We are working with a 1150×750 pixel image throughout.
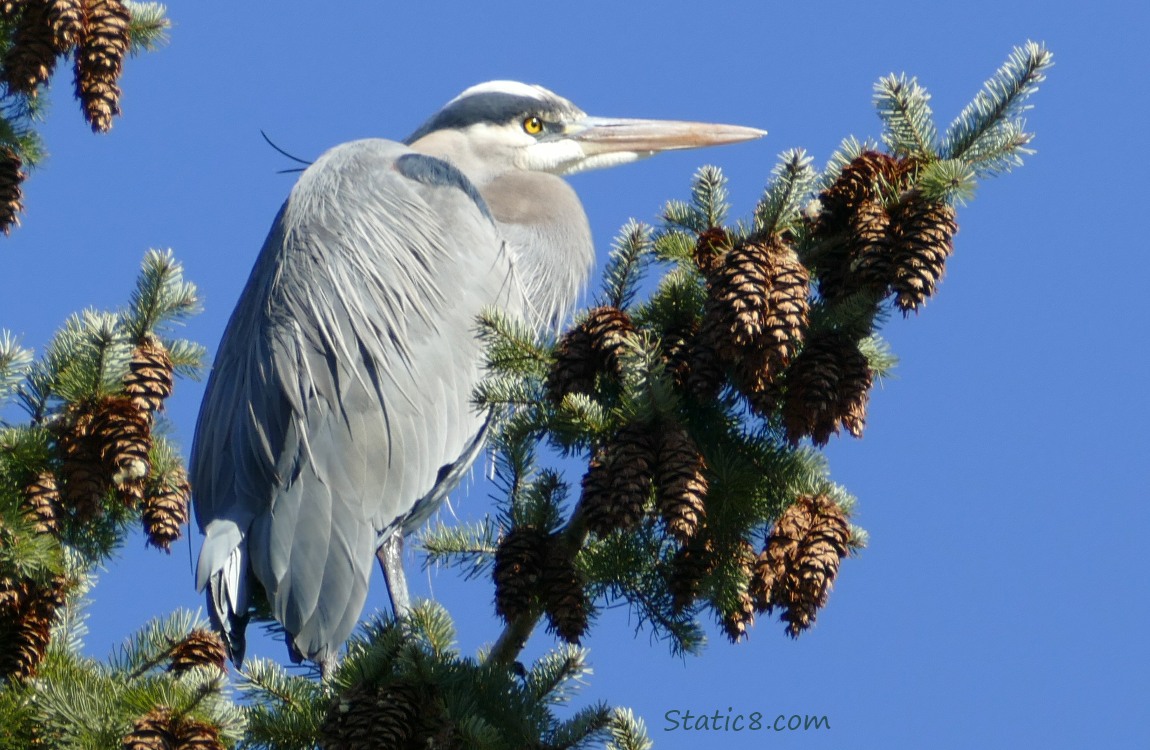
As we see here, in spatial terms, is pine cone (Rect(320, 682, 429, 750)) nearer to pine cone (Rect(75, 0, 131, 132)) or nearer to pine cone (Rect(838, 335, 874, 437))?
pine cone (Rect(838, 335, 874, 437))

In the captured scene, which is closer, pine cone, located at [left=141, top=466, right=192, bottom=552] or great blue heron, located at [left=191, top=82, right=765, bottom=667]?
pine cone, located at [left=141, top=466, right=192, bottom=552]

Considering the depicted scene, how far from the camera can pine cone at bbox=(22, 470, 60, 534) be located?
272cm

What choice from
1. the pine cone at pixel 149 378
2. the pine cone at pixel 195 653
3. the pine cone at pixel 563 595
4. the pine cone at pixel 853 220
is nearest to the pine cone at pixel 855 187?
the pine cone at pixel 853 220

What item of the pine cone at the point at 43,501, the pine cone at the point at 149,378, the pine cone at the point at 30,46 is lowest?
the pine cone at the point at 43,501

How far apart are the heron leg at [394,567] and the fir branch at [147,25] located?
4.63 feet

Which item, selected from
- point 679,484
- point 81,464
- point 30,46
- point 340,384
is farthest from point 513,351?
point 30,46

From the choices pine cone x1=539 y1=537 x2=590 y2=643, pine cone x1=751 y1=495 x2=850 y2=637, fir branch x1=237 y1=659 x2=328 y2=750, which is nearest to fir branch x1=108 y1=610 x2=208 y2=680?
fir branch x1=237 y1=659 x2=328 y2=750

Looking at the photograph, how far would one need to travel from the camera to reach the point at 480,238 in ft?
13.0

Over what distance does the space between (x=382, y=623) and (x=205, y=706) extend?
315 millimetres

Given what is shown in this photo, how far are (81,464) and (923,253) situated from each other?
1629 millimetres

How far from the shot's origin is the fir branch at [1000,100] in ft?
7.45

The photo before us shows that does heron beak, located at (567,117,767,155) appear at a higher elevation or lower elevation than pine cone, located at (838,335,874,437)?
higher

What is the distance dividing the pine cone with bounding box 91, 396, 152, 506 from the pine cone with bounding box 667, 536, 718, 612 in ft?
3.42

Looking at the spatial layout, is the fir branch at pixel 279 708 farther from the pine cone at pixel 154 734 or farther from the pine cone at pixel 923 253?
the pine cone at pixel 923 253
